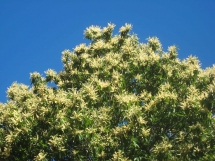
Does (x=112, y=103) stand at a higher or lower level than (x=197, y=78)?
lower

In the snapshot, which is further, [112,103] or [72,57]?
[72,57]

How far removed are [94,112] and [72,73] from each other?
A: 5.94 m

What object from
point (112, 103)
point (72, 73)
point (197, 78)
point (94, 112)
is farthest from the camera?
point (72, 73)

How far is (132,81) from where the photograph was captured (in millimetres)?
14406

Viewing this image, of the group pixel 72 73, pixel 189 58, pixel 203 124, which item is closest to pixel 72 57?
pixel 72 73

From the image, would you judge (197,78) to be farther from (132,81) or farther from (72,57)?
(72,57)

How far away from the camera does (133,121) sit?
34.0 ft

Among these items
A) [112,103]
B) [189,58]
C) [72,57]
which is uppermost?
[72,57]

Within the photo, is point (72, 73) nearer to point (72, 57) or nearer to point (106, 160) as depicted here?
point (72, 57)

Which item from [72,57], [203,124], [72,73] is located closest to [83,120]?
[203,124]

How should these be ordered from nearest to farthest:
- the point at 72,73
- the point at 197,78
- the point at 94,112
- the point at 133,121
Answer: the point at 133,121
the point at 94,112
the point at 197,78
the point at 72,73

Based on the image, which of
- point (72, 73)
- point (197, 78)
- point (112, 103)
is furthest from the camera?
point (72, 73)

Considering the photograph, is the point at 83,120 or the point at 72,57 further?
the point at 72,57

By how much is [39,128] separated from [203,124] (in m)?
6.13
